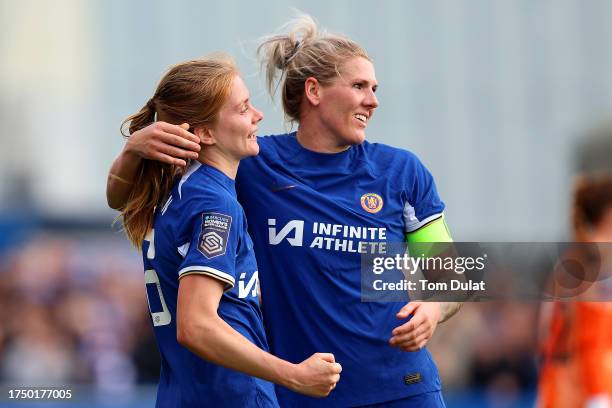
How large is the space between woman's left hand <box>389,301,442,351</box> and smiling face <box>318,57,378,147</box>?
2.36ft

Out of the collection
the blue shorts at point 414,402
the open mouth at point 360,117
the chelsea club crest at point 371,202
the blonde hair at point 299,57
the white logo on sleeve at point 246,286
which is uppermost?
the blonde hair at point 299,57

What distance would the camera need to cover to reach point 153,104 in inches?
162

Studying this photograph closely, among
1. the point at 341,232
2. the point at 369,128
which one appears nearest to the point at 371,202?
the point at 341,232

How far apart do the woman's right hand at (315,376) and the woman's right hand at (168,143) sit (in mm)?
781

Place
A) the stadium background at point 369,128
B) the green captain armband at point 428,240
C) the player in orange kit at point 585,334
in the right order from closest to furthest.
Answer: the green captain armband at point 428,240 < the player in orange kit at point 585,334 < the stadium background at point 369,128

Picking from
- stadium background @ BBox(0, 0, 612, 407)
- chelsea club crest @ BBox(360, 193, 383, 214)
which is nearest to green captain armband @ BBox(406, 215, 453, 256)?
chelsea club crest @ BBox(360, 193, 383, 214)

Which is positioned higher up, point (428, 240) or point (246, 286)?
point (428, 240)

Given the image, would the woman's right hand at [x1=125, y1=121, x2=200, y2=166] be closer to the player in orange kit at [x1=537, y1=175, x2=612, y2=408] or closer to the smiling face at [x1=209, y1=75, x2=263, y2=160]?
the smiling face at [x1=209, y1=75, x2=263, y2=160]

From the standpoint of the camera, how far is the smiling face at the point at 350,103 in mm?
4637

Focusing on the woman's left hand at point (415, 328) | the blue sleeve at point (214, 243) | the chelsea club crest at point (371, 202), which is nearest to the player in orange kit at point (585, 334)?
the woman's left hand at point (415, 328)

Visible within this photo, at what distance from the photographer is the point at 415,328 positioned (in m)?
4.22

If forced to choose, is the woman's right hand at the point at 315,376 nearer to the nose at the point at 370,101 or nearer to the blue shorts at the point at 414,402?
the blue shorts at the point at 414,402

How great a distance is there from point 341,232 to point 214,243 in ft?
3.19

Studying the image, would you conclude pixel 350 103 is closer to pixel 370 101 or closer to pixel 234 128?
pixel 370 101
